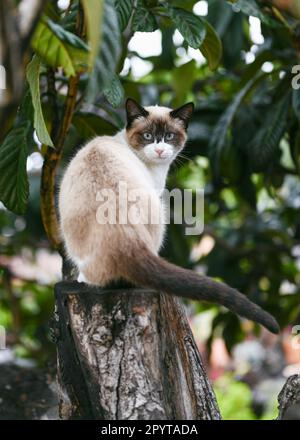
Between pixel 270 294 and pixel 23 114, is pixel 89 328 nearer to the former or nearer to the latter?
pixel 23 114

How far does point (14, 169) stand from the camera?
2.75 metres

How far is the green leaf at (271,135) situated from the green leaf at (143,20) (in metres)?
1.02

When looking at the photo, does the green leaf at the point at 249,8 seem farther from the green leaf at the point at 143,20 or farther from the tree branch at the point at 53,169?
the tree branch at the point at 53,169

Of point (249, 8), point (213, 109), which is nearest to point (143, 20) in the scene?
point (249, 8)

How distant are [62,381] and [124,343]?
316mm

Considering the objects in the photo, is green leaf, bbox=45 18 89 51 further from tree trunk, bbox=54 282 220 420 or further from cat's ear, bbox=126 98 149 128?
cat's ear, bbox=126 98 149 128

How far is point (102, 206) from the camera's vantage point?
7.54ft

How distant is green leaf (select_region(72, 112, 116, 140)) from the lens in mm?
3213

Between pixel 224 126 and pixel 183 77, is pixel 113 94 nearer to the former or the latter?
pixel 224 126

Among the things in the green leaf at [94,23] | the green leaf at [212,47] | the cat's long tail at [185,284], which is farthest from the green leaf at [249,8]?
the green leaf at [94,23]

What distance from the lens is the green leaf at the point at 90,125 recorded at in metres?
3.21

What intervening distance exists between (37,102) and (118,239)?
510 millimetres

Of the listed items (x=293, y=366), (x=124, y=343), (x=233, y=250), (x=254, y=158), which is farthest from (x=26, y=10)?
(x=293, y=366)
